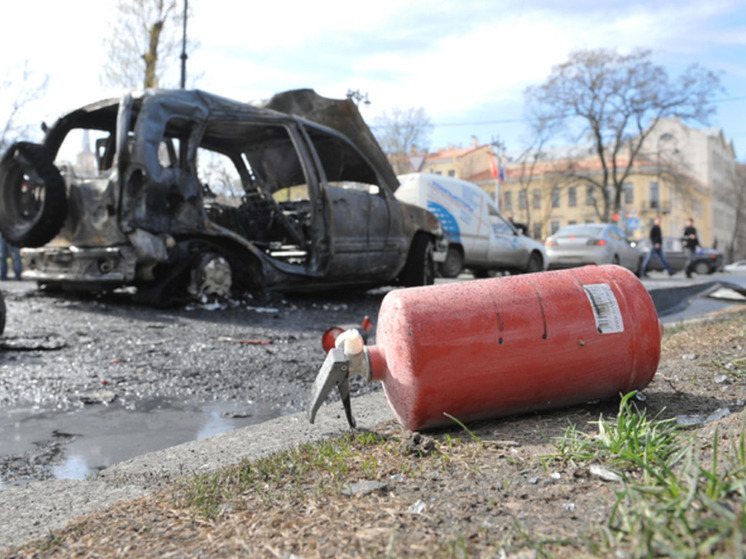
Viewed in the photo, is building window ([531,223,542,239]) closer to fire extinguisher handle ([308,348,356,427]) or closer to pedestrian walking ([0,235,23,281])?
pedestrian walking ([0,235,23,281])

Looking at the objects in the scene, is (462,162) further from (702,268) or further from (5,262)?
(5,262)

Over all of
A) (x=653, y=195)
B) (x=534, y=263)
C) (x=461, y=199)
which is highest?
(x=653, y=195)

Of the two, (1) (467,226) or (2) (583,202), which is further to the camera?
(2) (583,202)

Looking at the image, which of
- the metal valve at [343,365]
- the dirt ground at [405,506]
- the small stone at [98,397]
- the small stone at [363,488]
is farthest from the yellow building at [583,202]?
the small stone at [363,488]

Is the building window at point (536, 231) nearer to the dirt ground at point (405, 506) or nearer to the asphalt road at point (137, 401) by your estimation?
the asphalt road at point (137, 401)

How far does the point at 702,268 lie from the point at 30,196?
27843 mm

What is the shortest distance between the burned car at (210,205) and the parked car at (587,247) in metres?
9.38

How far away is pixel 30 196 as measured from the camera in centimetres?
715

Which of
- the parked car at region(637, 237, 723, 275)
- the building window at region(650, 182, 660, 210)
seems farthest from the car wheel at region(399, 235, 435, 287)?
the building window at region(650, 182, 660, 210)

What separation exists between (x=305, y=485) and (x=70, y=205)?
5640 millimetres

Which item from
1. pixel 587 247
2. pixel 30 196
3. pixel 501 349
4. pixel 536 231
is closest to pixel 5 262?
pixel 30 196

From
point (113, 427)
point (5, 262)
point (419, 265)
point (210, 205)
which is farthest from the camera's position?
point (5, 262)

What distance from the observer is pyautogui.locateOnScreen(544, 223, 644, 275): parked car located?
58.6ft

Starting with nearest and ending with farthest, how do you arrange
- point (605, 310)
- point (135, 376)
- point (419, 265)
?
point (605, 310) < point (135, 376) < point (419, 265)
